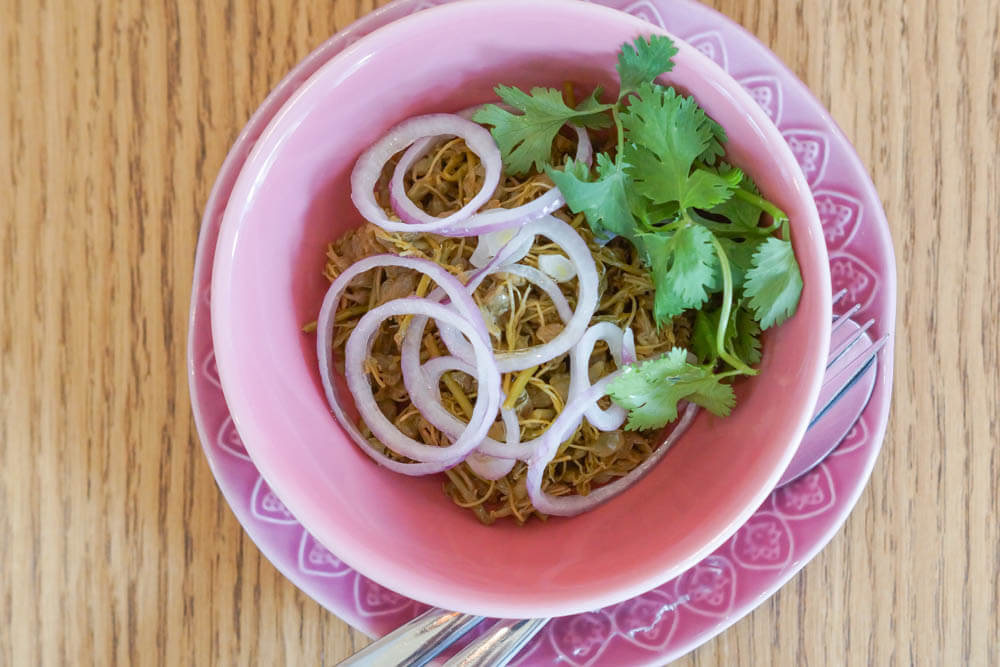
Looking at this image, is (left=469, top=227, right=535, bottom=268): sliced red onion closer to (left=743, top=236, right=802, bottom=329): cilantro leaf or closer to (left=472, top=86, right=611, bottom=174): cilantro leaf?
(left=472, top=86, right=611, bottom=174): cilantro leaf

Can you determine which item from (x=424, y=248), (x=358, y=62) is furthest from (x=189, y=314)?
(x=358, y=62)

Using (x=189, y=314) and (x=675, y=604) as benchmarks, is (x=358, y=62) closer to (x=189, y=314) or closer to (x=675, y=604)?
(x=189, y=314)

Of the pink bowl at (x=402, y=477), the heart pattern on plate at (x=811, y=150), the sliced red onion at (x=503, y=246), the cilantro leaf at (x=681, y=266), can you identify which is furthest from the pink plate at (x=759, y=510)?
the sliced red onion at (x=503, y=246)

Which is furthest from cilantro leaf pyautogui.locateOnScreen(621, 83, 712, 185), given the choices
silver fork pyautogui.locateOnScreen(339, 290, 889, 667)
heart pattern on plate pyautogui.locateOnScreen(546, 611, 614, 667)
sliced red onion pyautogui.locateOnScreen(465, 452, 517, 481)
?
heart pattern on plate pyautogui.locateOnScreen(546, 611, 614, 667)

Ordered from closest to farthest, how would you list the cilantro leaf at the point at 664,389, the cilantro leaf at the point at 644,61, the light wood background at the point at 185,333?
the cilantro leaf at the point at 644,61 → the cilantro leaf at the point at 664,389 → the light wood background at the point at 185,333

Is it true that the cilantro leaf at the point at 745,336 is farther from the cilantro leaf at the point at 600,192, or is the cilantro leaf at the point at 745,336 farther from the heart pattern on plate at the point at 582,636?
the heart pattern on plate at the point at 582,636

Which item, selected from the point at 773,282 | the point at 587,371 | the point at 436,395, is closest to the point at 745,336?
the point at 773,282
